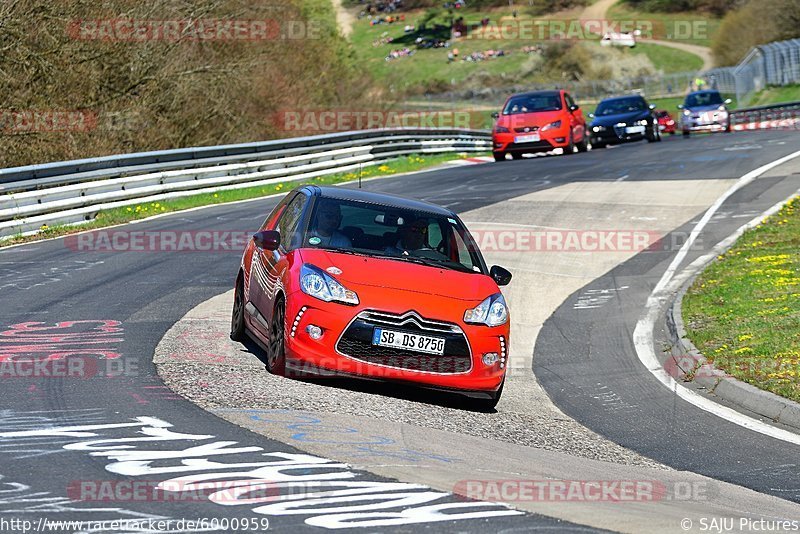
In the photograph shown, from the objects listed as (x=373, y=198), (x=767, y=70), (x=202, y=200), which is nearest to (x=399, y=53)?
(x=767, y=70)

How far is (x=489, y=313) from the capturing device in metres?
9.56

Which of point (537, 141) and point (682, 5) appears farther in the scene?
point (682, 5)

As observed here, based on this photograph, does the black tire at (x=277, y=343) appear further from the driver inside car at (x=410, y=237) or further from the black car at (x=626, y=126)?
the black car at (x=626, y=126)

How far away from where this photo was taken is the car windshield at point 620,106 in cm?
3816

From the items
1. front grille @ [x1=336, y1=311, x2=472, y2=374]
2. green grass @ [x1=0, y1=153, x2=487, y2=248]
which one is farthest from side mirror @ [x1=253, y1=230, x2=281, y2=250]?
green grass @ [x1=0, y1=153, x2=487, y2=248]

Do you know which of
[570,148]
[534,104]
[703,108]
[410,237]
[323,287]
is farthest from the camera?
[703,108]

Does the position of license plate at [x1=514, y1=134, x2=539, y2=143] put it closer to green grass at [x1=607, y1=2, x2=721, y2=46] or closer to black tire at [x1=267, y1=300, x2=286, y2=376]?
black tire at [x1=267, y1=300, x2=286, y2=376]

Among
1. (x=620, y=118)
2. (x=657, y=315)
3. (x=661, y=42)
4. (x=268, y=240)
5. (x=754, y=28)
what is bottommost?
(x=657, y=315)

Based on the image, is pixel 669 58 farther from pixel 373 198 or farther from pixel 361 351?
pixel 361 351

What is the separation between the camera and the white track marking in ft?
32.0

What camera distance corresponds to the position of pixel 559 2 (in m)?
117

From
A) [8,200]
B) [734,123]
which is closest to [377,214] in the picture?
[8,200]

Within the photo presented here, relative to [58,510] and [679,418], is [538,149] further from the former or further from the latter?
[58,510]

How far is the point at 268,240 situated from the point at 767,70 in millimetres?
63688
